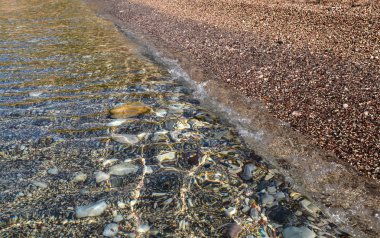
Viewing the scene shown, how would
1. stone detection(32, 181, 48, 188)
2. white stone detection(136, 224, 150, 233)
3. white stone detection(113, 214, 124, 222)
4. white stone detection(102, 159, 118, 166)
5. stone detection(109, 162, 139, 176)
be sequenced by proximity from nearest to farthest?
white stone detection(136, 224, 150, 233), white stone detection(113, 214, 124, 222), stone detection(32, 181, 48, 188), stone detection(109, 162, 139, 176), white stone detection(102, 159, 118, 166)

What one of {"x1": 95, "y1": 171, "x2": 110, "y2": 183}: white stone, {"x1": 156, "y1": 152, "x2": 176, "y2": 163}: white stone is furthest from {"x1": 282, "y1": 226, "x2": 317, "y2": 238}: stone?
{"x1": 95, "y1": 171, "x2": 110, "y2": 183}: white stone

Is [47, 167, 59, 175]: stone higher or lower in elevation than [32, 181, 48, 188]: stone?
higher

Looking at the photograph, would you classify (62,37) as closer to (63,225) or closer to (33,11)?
(33,11)

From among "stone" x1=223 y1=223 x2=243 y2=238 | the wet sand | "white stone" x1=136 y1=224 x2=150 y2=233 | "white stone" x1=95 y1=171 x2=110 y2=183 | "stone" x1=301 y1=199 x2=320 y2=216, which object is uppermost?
the wet sand

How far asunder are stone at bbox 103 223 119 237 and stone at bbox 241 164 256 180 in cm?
120

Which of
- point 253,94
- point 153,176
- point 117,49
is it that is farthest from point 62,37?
point 153,176

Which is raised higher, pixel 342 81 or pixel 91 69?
pixel 342 81

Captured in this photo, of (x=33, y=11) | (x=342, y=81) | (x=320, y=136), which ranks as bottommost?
(x=33, y=11)

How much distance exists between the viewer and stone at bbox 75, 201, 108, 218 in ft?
8.42

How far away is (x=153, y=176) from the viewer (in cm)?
303

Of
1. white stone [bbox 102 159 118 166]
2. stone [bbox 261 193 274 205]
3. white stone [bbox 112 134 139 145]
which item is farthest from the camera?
white stone [bbox 112 134 139 145]

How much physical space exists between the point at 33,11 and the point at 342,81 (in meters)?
12.3

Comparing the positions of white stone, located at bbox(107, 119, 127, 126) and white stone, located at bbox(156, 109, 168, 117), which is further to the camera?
white stone, located at bbox(156, 109, 168, 117)

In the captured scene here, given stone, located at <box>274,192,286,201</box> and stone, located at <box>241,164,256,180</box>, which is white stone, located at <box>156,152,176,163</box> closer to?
stone, located at <box>241,164,256,180</box>
